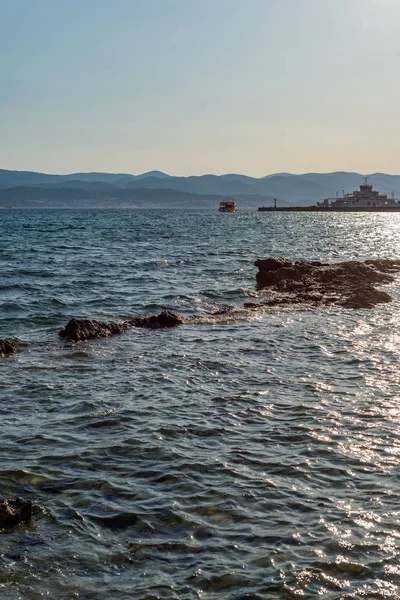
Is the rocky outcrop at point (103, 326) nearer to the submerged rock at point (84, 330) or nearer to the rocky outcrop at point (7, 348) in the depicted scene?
the submerged rock at point (84, 330)

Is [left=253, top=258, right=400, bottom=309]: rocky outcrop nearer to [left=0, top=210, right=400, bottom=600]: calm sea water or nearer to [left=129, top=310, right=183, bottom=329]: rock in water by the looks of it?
[left=129, top=310, right=183, bottom=329]: rock in water

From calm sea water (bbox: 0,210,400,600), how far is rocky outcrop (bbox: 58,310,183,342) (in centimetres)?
55

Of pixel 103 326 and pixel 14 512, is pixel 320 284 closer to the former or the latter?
pixel 103 326

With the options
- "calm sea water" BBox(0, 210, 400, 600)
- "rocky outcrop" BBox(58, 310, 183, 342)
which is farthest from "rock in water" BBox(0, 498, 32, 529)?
"rocky outcrop" BBox(58, 310, 183, 342)

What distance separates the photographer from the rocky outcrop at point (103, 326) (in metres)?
19.8

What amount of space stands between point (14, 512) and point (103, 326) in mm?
12893

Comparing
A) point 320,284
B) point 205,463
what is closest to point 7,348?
point 205,463

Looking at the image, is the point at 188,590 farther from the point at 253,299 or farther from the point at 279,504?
the point at 253,299

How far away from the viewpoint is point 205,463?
1009cm

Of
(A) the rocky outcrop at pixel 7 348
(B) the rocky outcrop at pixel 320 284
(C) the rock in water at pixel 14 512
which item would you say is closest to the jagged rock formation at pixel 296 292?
(B) the rocky outcrop at pixel 320 284

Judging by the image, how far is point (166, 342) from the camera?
1967 cm

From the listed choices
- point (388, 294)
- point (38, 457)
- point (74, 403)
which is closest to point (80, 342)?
point (74, 403)

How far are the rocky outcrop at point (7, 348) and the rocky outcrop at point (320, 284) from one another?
1122 cm

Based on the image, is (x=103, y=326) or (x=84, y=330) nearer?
(x=84, y=330)
